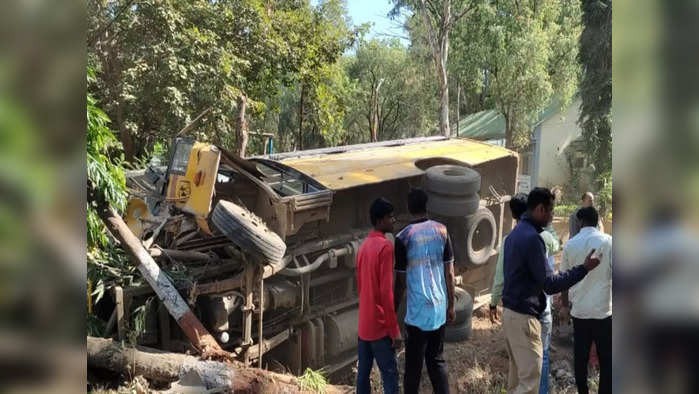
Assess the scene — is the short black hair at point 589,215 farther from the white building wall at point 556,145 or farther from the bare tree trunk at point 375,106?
the bare tree trunk at point 375,106

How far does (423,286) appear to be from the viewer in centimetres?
365

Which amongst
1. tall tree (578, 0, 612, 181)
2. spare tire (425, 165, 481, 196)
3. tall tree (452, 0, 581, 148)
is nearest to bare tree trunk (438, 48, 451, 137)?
tall tree (452, 0, 581, 148)

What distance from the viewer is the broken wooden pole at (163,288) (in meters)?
4.81

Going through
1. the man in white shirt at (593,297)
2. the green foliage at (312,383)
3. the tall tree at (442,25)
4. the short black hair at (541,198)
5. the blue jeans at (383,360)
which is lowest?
the green foliage at (312,383)

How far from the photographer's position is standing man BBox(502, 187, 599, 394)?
358cm

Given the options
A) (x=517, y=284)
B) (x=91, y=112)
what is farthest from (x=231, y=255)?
(x=517, y=284)

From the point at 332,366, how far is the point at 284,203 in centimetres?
182

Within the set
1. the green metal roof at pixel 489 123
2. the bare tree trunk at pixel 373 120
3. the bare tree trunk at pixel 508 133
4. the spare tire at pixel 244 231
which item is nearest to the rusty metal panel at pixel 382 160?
the spare tire at pixel 244 231

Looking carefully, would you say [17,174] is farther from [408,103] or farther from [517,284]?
[408,103]

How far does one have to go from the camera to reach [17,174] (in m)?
1.17

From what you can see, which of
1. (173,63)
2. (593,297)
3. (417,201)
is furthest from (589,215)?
(173,63)

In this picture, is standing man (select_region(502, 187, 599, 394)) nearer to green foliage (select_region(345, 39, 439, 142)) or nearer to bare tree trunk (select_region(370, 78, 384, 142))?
bare tree trunk (select_region(370, 78, 384, 142))

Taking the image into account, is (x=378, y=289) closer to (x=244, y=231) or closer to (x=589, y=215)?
(x=589, y=215)

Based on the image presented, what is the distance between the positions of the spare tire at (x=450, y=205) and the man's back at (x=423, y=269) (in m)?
2.78
